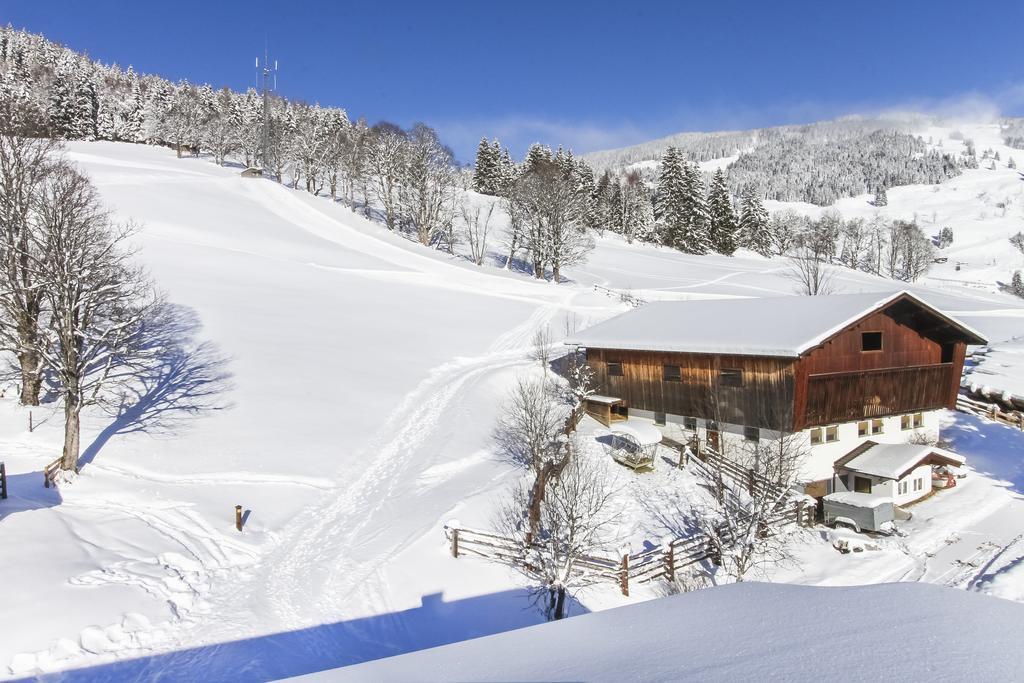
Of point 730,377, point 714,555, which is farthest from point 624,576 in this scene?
point 730,377

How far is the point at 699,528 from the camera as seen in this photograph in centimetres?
2011

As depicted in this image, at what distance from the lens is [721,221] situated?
292ft

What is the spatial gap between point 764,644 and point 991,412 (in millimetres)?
37765

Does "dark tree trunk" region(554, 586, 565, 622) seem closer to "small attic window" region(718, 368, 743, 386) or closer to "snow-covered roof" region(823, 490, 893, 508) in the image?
"small attic window" region(718, 368, 743, 386)

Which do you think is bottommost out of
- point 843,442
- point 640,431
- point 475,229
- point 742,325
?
point 843,442

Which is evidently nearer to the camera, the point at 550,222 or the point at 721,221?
the point at 550,222

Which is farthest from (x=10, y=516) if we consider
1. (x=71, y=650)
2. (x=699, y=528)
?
A: (x=699, y=528)

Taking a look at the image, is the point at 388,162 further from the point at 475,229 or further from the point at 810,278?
the point at 810,278

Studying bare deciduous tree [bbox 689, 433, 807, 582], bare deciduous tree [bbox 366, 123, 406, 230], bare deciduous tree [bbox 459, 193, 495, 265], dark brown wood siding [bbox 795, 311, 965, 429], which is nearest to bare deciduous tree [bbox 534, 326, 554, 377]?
bare deciduous tree [bbox 689, 433, 807, 582]

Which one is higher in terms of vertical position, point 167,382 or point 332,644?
point 167,382

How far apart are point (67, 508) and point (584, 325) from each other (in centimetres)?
3387

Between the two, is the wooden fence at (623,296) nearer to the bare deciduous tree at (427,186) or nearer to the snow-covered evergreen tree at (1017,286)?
the bare deciduous tree at (427,186)

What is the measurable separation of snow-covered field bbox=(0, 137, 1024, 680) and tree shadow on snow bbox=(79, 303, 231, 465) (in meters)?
0.14

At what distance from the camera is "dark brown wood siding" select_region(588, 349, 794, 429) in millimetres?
23717
